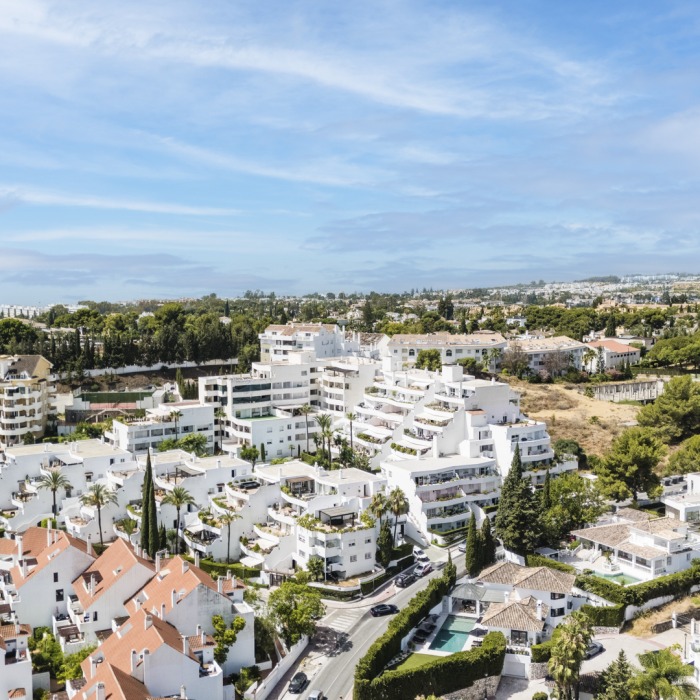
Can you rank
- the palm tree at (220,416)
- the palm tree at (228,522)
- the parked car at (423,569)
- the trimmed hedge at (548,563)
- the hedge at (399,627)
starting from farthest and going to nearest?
the palm tree at (220,416) < the palm tree at (228,522) < the parked car at (423,569) < the trimmed hedge at (548,563) < the hedge at (399,627)

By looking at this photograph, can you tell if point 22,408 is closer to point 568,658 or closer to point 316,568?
point 316,568

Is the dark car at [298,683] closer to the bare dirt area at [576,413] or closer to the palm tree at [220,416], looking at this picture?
the palm tree at [220,416]

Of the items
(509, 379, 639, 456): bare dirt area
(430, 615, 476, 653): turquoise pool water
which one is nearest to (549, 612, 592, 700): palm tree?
(430, 615, 476, 653): turquoise pool water

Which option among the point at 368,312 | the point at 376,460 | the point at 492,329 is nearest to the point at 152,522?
the point at 376,460

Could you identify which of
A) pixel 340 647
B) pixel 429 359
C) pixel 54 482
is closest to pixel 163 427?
pixel 54 482

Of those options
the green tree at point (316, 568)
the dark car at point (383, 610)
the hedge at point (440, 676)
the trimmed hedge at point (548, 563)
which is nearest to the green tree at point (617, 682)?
the hedge at point (440, 676)

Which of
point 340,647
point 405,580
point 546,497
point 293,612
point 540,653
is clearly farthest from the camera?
point 546,497
